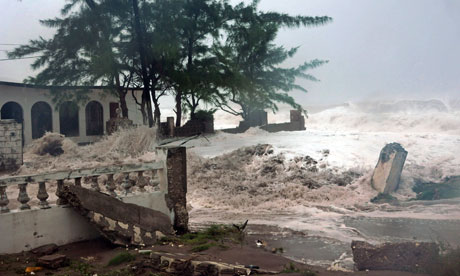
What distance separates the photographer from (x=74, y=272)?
15.3ft

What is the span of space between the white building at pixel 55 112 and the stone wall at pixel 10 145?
282 inches

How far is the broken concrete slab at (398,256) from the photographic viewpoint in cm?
454

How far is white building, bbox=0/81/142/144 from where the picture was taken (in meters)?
20.4

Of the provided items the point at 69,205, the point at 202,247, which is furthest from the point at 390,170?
the point at 69,205

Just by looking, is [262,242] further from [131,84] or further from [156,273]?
[131,84]

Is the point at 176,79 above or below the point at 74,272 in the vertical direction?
above

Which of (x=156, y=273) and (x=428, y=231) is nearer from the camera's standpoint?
(x=156, y=273)

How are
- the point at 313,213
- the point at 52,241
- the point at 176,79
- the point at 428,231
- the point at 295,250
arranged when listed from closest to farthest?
the point at 52,241 → the point at 295,250 → the point at 428,231 → the point at 313,213 → the point at 176,79

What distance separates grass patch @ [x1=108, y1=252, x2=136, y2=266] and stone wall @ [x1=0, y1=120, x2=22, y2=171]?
381 inches

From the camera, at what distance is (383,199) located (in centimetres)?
1006

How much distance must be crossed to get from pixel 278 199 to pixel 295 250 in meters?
4.05

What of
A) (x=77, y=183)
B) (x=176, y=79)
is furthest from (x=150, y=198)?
(x=176, y=79)

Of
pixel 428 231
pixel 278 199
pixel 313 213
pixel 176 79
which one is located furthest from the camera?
pixel 176 79

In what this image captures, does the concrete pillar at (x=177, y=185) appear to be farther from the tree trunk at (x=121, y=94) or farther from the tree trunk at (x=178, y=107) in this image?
the tree trunk at (x=121, y=94)
